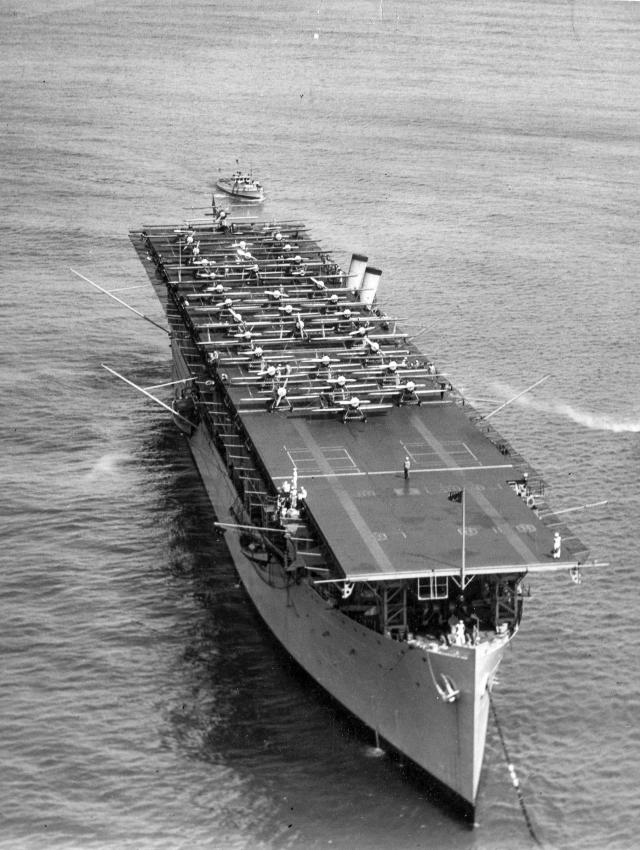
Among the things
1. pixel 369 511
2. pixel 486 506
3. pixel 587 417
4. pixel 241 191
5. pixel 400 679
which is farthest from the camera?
pixel 241 191

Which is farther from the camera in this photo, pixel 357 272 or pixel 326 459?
pixel 357 272

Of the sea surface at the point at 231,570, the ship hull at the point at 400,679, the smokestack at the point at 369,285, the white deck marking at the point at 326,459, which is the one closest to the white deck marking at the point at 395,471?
the white deck marking at the point at 326,459

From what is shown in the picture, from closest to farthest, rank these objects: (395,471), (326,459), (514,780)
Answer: (514,780) → (395,471) → (326,459)

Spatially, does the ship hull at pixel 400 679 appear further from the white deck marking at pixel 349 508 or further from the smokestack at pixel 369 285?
the smokestack at pixel 369 285

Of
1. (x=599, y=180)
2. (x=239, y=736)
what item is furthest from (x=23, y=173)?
(x=239, y=736)

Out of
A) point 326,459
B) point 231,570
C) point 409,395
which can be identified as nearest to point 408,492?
point 326,459

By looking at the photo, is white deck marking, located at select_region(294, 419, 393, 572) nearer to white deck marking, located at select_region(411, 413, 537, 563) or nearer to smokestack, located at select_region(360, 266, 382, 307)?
white deck marking, located at select_region(411, 413, 537, 563)

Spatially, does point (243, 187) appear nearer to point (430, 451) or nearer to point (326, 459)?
point (430, 451)
